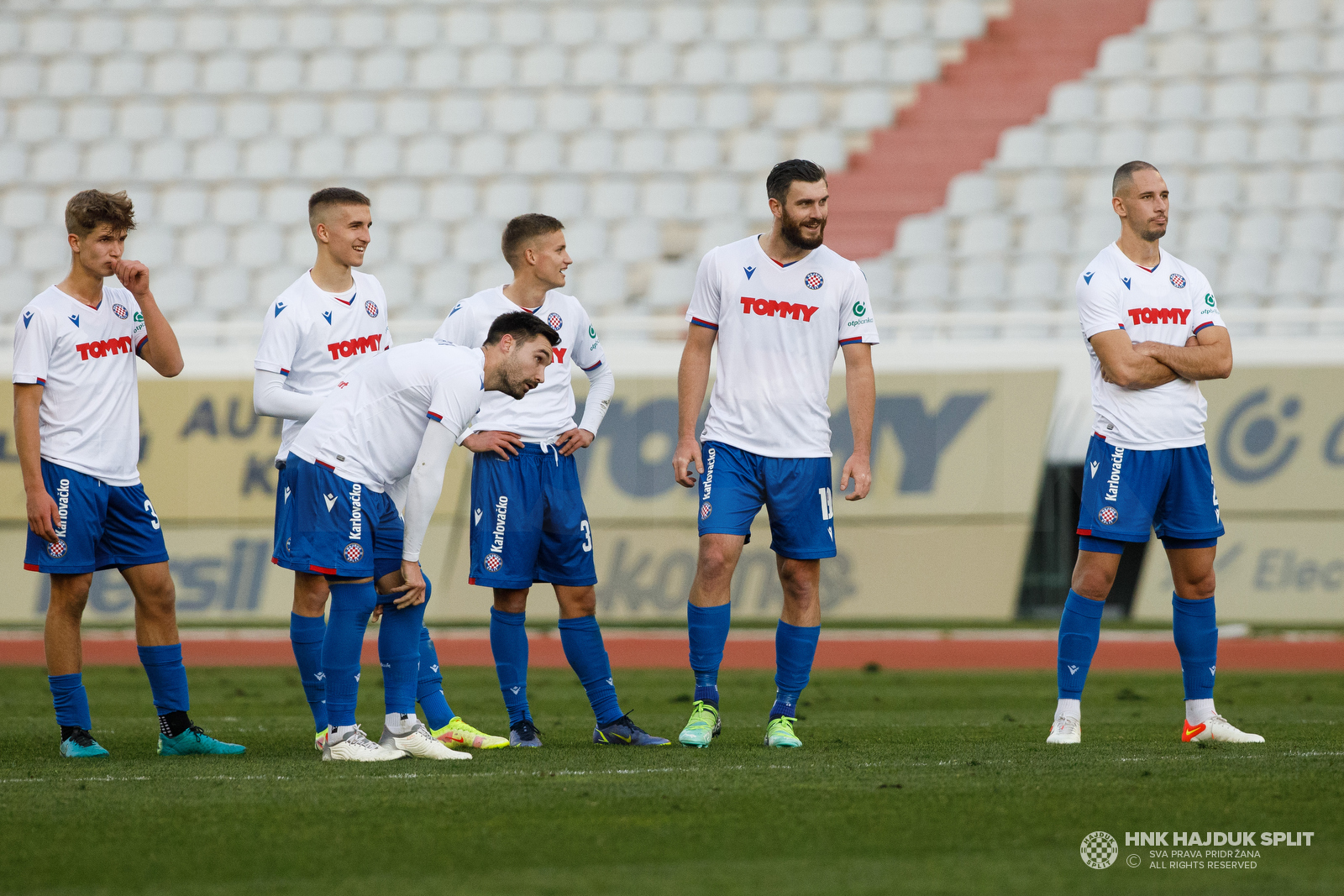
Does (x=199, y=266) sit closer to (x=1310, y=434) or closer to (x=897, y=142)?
(x=897, y=142)

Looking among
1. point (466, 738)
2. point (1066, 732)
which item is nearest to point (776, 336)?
point (1066, 732)

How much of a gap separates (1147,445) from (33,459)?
429 centimetres

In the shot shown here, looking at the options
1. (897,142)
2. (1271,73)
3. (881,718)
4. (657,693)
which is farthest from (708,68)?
(881,718)

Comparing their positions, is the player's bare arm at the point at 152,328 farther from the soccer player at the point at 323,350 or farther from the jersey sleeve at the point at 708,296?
the jersey sleeve at the point at 708,296

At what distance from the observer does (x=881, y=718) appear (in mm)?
7133

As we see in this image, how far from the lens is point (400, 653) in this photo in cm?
554

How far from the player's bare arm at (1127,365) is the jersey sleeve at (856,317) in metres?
0.90

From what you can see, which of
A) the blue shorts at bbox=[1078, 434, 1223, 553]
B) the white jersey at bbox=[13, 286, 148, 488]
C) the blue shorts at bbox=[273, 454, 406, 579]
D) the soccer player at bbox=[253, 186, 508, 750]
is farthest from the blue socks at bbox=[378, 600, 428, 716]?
the blue shorts at bbox=[1078, 434, 1223, 553]

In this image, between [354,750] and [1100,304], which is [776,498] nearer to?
[1100,304]

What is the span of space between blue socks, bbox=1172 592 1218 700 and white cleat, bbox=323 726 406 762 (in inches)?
123

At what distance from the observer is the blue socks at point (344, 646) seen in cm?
531

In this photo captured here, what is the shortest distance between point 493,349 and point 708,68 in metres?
13.3

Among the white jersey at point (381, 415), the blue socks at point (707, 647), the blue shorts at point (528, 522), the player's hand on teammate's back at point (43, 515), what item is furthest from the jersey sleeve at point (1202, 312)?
the player's hand on teammate's back at point (43, 515)

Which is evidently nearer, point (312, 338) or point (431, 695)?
point (312, 338)
